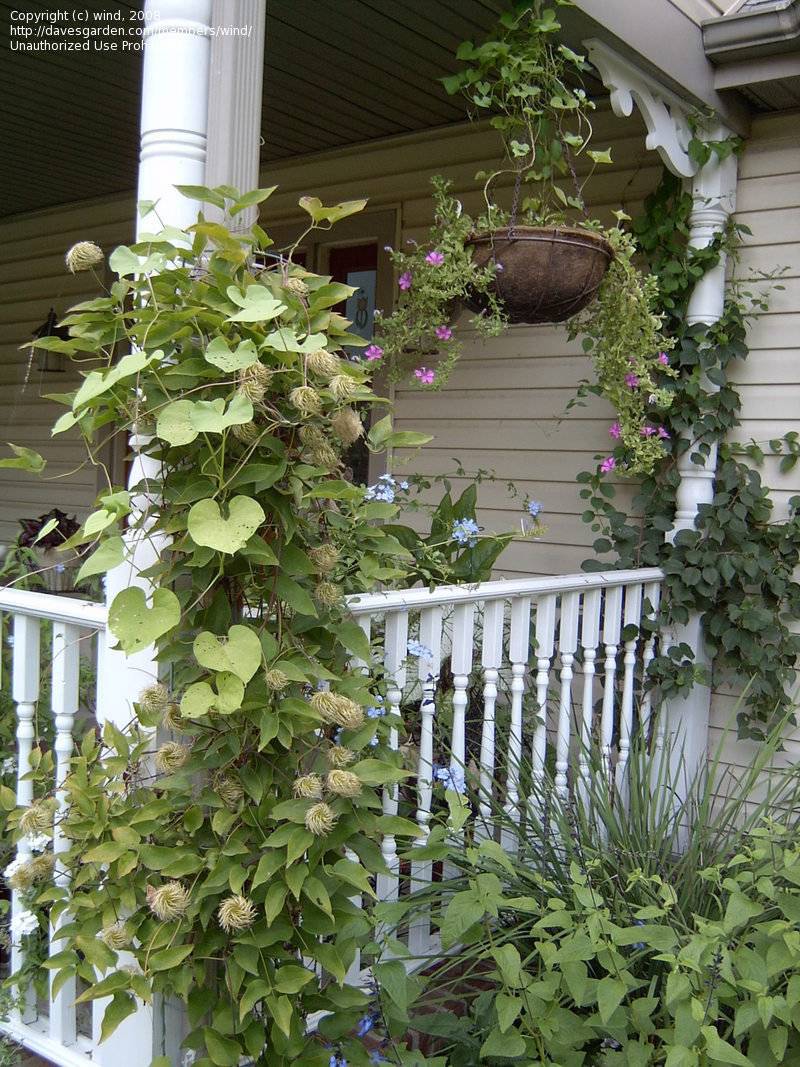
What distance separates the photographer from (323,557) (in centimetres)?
158

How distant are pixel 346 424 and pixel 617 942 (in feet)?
3.21

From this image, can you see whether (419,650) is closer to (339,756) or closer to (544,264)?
(339,756)

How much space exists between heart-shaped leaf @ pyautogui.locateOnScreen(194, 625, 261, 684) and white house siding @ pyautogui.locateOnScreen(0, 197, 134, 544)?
4.60 metres

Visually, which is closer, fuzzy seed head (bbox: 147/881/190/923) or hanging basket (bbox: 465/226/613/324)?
fuzzy seed head (bbox: 147/881/190/923)

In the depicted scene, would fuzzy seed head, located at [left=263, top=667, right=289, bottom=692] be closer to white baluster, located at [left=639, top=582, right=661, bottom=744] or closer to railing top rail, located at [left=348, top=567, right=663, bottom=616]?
railing top rail, located at [left=348, top=567, right=663, bottom=616]

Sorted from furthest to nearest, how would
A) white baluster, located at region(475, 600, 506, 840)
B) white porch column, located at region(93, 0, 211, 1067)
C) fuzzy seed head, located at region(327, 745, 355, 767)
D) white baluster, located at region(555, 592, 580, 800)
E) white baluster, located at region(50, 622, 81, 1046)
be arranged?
white baluster, located at region(555, 592, 580, 800), white baluster, located at region(475, 600, 506, 840), white baluster, located at region(50, 622, 81, 1046), white porch column, located at region(93, 0, 211, 1067), fuzzy seed head, located at region(327, 745, 355, 767)

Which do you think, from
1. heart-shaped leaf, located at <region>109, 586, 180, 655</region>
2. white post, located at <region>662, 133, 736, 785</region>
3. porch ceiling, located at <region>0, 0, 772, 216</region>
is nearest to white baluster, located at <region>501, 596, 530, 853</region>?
white post, located at <region>662, 133, 736, 785</region>

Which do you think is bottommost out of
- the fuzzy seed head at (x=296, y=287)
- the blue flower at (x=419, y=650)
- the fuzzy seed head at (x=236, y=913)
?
the fuzzy seed head at (x=236, y=913)

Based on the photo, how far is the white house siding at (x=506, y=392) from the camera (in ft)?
12.7

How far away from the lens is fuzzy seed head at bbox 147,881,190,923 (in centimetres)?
145

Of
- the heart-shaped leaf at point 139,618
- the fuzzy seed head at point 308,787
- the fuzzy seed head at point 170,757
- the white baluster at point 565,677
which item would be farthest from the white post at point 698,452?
the heart-shaped leaf at point 139,618

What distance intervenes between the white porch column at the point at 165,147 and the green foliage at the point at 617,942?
605 mm

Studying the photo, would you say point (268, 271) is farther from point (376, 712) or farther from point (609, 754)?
point (609, 754)

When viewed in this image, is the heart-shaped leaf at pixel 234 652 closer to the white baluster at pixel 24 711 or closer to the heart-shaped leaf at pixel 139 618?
the heart-shaped leaf at pixel 139 618
